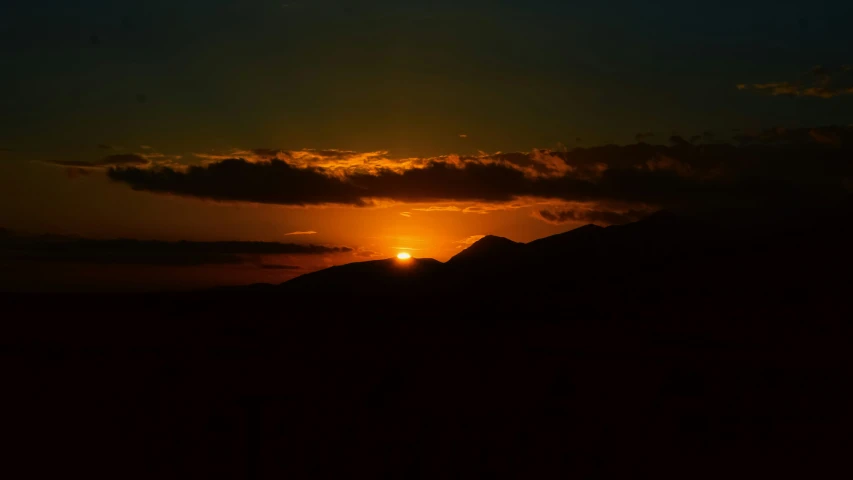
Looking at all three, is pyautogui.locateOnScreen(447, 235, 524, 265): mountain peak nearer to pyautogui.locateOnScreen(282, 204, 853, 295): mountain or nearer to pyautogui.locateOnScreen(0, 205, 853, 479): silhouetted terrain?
pyautogui.locateOnScreen(282, 204, 853, 295): mountain

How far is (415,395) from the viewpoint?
17.9m

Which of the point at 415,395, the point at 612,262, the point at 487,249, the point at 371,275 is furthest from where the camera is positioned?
the point at 487,249

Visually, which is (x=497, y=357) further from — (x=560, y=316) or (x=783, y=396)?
(x=560, y=316)

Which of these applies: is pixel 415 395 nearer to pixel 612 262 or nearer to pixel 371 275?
pixel 612 262

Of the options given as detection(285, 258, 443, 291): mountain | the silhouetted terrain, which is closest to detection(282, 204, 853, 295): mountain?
detection(285, 258, 443, 291): mountain

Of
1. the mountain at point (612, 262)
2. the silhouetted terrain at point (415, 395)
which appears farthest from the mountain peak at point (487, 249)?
the silhouetted terrain at point (415, 395)

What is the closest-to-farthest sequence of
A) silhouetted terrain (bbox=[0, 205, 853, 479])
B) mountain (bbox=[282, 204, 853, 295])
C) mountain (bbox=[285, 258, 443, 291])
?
silhouetted terrain (bbox=[0, 205, 853, 479]) < mountain (bbox=[282, 204, 853, 295]) < mountain (bbox=[285, 258, 443, 291])

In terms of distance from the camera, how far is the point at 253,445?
44.9ft

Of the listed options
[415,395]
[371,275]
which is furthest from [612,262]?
[415,395]

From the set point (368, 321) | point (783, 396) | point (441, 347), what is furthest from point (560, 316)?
point (783, 396)

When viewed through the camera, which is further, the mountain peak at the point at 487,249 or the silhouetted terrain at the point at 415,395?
the mountain peak at the point at 487,249

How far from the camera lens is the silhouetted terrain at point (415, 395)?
13.9 metres

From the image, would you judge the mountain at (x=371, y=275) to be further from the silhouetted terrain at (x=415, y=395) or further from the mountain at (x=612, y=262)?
the silhouetted terrain at (x=415, y=395)

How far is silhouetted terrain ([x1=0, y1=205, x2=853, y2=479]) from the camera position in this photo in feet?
45.6
